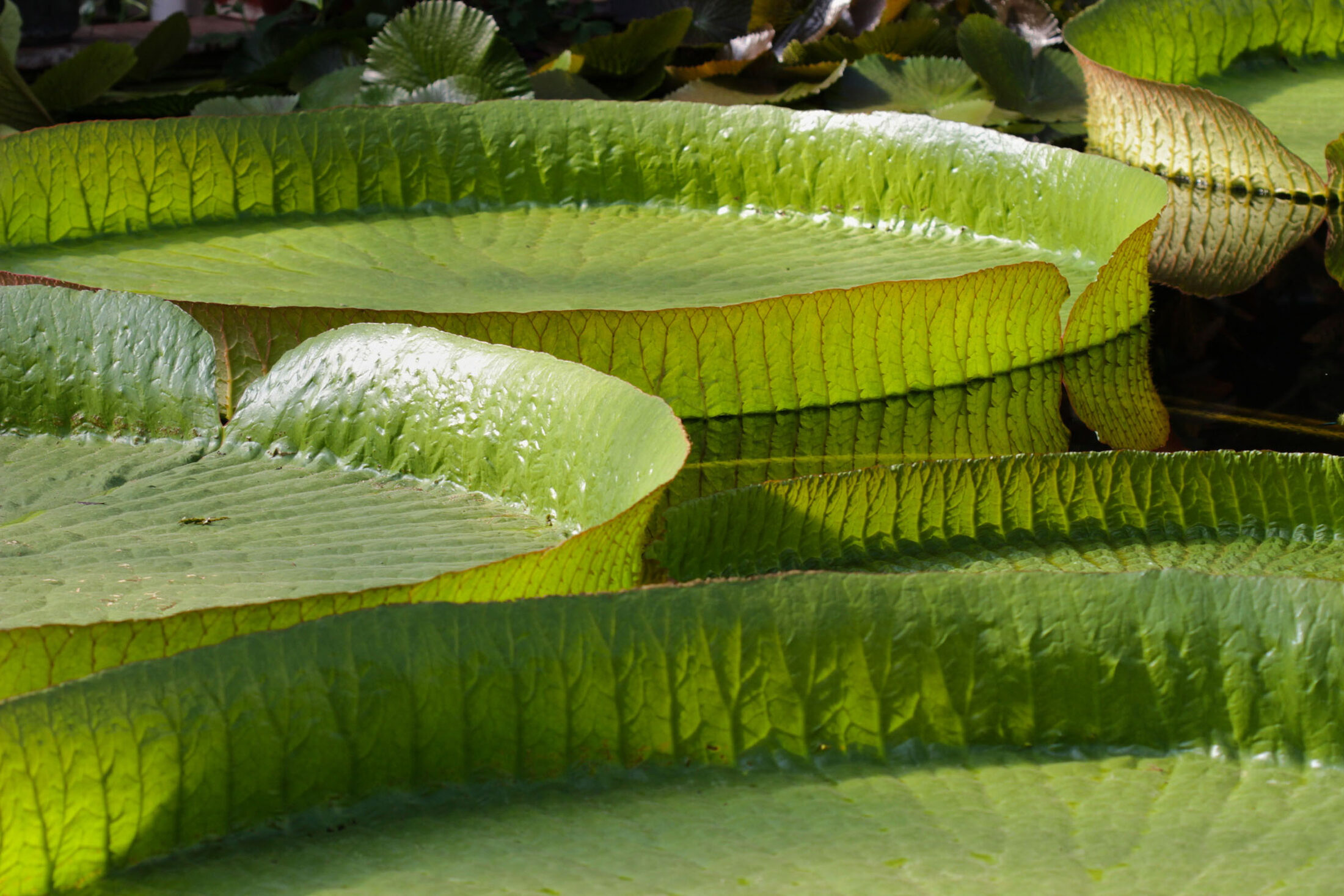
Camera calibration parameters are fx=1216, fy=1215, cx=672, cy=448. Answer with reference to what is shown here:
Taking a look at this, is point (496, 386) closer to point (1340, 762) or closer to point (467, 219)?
point (1340, 762)

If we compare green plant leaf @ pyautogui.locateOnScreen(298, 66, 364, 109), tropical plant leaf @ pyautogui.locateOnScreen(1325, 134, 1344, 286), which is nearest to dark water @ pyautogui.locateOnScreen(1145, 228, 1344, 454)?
tropical plant leaf @ pyautogui.locateOnScreen(1325, 134, 1344, 286)

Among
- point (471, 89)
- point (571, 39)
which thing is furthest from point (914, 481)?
point (571, 39)

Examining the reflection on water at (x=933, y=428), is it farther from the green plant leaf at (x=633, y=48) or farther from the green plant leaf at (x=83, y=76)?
the green plant leaf at (x=83, y=76)

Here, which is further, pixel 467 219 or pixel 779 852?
pixel 467 219

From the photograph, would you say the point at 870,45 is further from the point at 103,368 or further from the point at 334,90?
the point at 103,368

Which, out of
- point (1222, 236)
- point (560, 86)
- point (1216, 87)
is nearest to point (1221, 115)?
point (1222, 236)

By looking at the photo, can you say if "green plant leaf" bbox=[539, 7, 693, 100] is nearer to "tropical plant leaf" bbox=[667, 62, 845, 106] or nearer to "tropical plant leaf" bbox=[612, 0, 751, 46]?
"tropical plant leaf" bbox=[667, 62, 845, 106]
